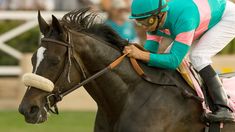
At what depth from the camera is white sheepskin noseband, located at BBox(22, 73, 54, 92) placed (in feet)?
25.2

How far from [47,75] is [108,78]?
62cm

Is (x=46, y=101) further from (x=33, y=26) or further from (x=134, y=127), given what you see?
(x=33, y=26)

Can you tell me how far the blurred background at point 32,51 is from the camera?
14172 mm

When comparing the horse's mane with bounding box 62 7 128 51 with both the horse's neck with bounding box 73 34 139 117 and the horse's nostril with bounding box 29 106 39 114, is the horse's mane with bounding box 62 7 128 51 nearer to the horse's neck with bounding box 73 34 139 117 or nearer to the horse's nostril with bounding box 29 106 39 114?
the horse's neck with bounding box 73 34 139 117

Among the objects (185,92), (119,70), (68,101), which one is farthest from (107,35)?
(68,101)

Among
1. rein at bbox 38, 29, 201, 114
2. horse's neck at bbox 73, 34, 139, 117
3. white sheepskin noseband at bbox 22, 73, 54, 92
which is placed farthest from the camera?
horse's neck at bbox 73, 34, 139, 117

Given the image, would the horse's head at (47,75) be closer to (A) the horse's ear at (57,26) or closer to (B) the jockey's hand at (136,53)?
(A) the horse's ear at (57,26)

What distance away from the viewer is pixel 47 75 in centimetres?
778

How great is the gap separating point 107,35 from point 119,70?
329mm

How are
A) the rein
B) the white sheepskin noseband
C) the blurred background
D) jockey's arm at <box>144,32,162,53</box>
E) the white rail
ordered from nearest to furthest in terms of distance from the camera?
the white sheepskin noseband < the rein < jockey's arm at <box>144,32,162,53</box> < the blurred background < the white rail

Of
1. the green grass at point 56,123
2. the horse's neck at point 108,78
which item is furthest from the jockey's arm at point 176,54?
the green grass at point 56,123

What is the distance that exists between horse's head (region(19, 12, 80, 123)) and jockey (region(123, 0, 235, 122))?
62 cm

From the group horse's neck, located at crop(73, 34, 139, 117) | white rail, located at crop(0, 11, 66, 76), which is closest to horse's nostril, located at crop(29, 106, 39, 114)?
horse's neck, located at crop(73, 34, 139, 117)

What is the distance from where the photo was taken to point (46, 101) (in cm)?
781
